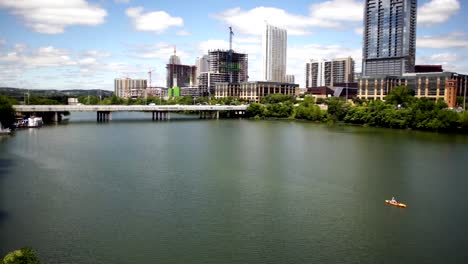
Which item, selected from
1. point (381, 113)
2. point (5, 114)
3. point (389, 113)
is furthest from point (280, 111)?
point (5, 114)

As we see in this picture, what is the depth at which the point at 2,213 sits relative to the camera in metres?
14.5

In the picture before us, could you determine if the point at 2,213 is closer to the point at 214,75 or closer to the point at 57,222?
the point at 57,222

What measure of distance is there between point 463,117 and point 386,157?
19917 millimetres

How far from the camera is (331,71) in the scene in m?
130

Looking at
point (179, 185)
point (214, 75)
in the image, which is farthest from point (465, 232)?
point (214, 75)

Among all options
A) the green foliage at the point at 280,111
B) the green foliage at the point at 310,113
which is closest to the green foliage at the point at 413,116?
the green foliage at the point at 310,113

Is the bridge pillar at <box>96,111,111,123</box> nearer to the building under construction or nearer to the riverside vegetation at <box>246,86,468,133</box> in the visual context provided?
the riverside vegetation at <box>246,86,468,133</box>

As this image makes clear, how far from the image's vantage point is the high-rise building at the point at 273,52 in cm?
13200

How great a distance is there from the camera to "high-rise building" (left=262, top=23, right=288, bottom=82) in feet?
433

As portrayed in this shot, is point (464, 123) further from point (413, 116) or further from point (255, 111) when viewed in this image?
point (255, 111)

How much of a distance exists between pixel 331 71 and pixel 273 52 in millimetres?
18199

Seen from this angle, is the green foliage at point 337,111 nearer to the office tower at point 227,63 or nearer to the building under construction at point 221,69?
the building under construction at point 221,69

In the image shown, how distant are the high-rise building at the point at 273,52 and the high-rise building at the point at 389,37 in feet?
137

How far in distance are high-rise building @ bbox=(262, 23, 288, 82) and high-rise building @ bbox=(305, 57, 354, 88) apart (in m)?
9.51
